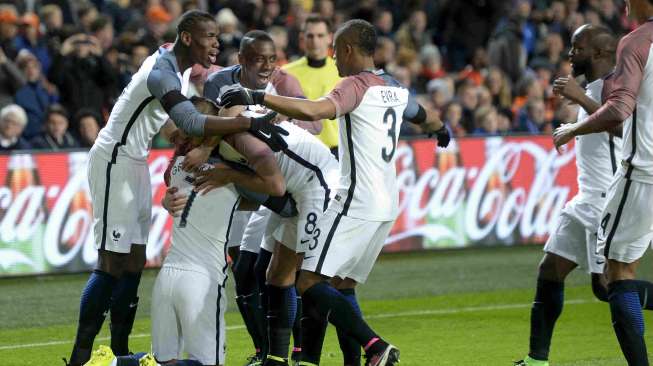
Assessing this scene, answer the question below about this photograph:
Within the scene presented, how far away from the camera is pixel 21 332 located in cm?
985

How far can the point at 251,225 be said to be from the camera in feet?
27.5

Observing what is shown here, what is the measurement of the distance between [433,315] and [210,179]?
4.46 metres

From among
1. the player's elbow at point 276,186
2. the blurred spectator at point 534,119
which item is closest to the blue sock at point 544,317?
the player's elbow at point 276,186

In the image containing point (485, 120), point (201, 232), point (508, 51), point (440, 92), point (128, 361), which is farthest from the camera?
point (508, 51)

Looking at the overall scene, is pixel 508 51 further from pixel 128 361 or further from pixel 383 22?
pixel 128 361

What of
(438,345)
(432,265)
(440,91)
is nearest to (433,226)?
(432,265)

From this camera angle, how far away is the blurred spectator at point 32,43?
14875 mm

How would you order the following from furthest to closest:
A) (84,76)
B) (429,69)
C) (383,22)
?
(383,22), (429,69), (84,76)

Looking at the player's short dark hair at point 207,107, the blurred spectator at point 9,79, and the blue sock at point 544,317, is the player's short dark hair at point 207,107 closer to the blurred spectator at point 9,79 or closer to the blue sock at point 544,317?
the blue sock at point 544,317

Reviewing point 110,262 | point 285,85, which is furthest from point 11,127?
point 110,262

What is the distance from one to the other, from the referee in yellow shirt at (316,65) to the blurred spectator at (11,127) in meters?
3.67

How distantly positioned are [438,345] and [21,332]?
10.7 ft

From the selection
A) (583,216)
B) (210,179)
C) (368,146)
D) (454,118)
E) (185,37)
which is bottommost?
(454,118)

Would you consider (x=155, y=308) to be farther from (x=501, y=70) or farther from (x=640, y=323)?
(x=501, y=70)
